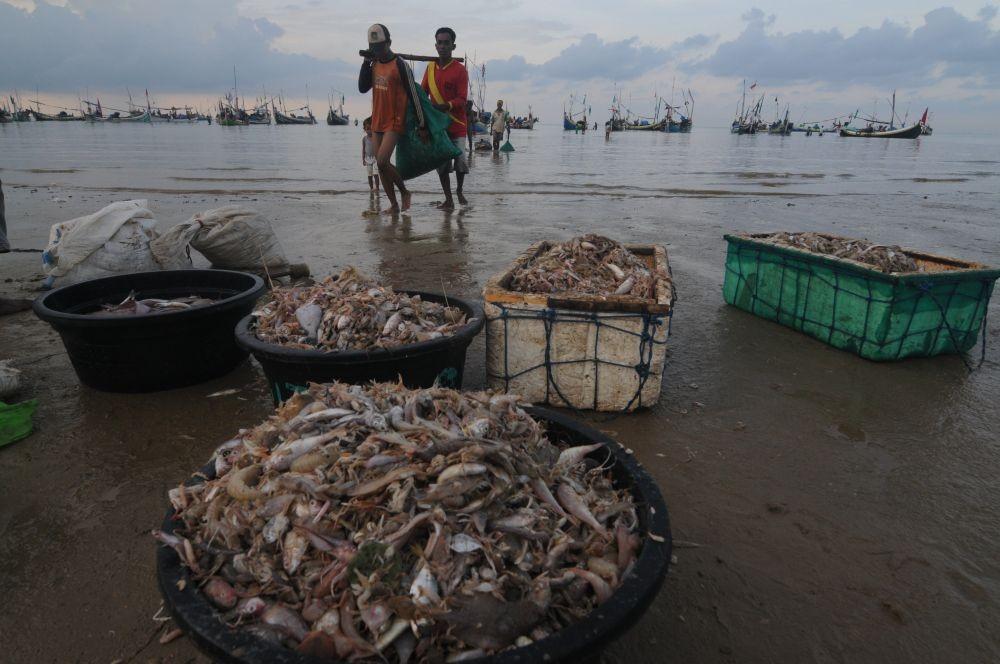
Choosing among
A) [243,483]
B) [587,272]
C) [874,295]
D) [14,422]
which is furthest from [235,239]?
[874,295]

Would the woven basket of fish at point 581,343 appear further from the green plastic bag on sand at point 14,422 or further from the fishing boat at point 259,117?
the fishing boat at point 259,117

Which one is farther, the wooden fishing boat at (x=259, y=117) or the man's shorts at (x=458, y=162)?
the wooden fishing boat at (x=259, y=117)

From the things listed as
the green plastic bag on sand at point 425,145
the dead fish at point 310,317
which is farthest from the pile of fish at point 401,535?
the green plastic bag on sand at point 425,145

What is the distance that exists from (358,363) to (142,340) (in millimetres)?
1821

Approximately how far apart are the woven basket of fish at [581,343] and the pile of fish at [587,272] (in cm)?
2

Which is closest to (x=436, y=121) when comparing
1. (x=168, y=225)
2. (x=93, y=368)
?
(x=168, y=225)

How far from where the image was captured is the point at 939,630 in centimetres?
223

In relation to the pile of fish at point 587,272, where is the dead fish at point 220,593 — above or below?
below

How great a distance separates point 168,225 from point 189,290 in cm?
681

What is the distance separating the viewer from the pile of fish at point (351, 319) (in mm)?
3361

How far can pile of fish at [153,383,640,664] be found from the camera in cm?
161

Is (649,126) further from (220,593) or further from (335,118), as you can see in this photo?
(220,593)

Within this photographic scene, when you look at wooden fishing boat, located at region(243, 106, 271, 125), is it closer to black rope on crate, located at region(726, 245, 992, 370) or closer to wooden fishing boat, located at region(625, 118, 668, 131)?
wooden fishing boat, located at region(625, 118, 668, 131)

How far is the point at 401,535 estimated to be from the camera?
69.9 inches
